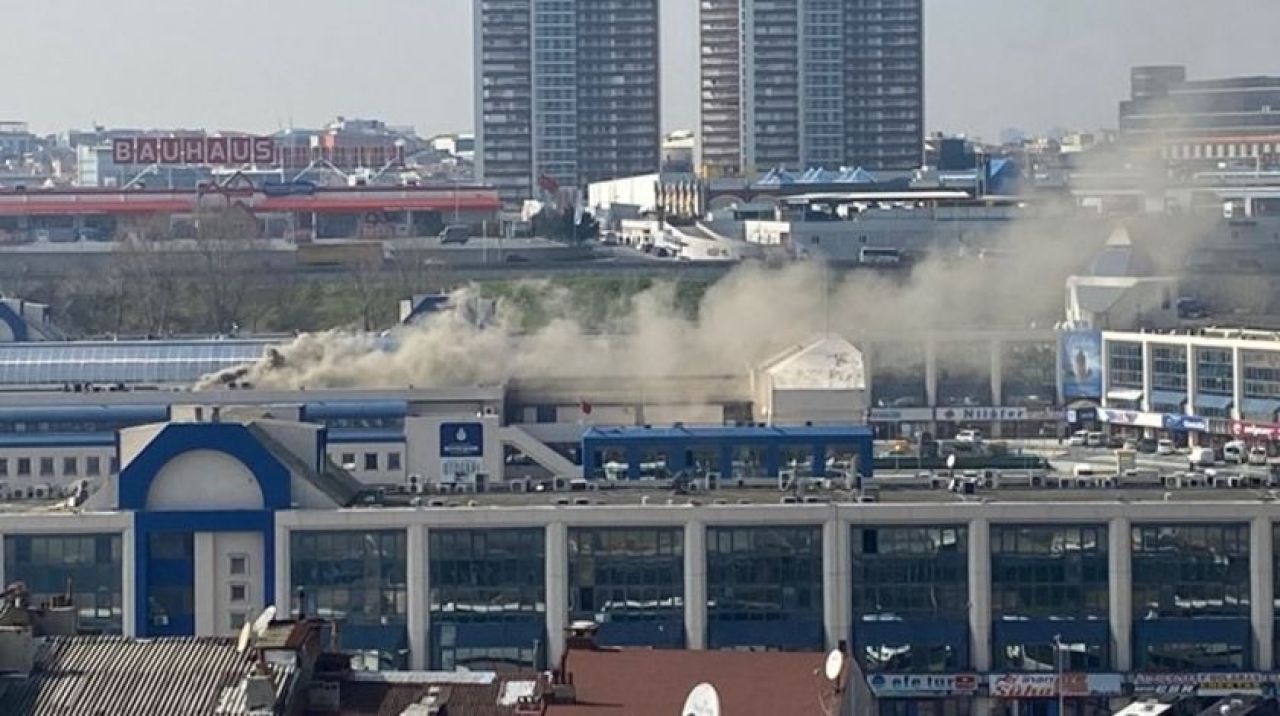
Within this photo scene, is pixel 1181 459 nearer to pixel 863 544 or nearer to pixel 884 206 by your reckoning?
pixel 863 544

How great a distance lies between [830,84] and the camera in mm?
92000

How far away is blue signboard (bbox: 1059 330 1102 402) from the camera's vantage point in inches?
1775

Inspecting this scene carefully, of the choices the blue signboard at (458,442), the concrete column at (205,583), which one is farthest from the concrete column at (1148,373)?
the concrete column at (205,583)

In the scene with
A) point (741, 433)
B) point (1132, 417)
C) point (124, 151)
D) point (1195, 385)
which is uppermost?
point (124, 151)

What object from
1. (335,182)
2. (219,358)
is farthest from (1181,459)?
(335,182)

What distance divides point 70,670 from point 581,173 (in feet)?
247

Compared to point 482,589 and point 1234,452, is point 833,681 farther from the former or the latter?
point 1234,452

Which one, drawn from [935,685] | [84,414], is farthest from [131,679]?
[84,414]

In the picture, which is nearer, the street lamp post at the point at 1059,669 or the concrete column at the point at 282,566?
the street lamp post at the point at 1059,669

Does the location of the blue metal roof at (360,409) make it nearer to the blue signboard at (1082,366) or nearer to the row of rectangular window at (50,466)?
the row of rectangular window at (50,466)

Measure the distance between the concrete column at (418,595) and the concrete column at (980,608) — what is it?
13.0ft

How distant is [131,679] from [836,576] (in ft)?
31.1

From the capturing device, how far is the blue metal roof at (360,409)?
→ 35531mm

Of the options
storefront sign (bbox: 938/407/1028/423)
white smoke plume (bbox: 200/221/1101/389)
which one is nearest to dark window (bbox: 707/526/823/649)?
white smoke plume (bbox: 200/221/1101/389)
